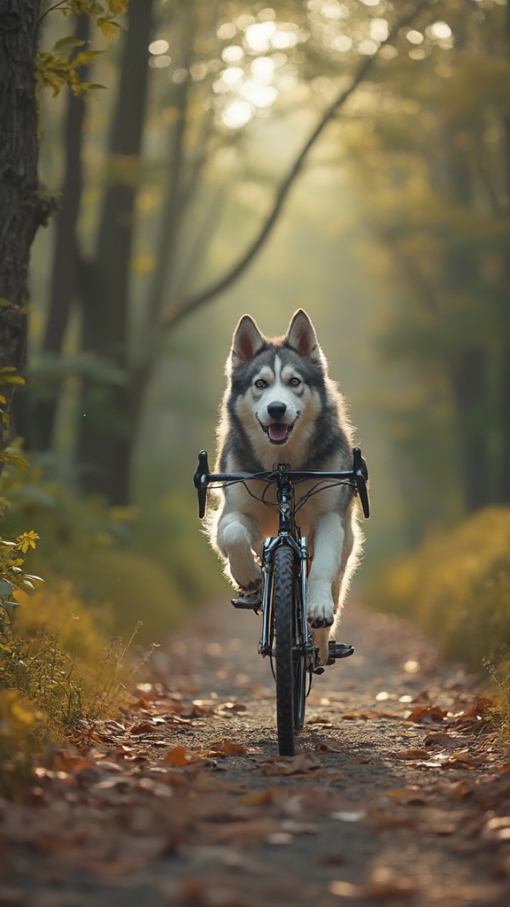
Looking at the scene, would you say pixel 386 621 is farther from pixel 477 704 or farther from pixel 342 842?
pixel 342 842

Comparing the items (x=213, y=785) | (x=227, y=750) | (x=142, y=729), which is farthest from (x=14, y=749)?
(x=142, y=729)

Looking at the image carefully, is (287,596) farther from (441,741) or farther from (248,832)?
(248,832)

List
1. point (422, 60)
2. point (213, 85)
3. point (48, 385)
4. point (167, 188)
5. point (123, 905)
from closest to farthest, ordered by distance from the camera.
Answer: point (123, 905)
point (48, 385)
point (422, 60)
point (213, 85)
point (167, 188)

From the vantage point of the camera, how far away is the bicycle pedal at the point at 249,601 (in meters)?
5.60

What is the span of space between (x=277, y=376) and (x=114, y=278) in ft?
30.2

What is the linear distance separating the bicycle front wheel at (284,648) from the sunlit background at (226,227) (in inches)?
135

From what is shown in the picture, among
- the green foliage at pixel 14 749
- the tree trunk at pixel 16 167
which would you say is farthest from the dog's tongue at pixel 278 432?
the green foliage at pixel 14 749

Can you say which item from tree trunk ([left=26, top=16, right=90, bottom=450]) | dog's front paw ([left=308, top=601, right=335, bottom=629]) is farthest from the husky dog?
tree trunk ([left=26, top=16, right=90, bottom=450])

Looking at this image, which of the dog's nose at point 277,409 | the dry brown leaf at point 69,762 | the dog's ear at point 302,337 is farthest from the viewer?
the dog's ear at point 302,337

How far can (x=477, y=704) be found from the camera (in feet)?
19.9

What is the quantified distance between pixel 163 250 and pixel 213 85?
3286mm

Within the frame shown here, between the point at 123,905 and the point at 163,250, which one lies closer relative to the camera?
the point at 123,905

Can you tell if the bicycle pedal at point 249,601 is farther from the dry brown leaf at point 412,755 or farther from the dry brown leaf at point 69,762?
the dry brown leaf at point 69,762

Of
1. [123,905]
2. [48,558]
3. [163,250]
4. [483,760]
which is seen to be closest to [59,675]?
[483,760]
